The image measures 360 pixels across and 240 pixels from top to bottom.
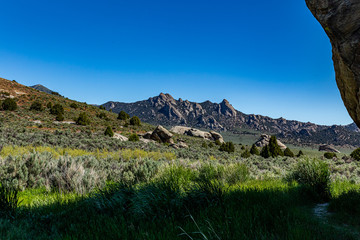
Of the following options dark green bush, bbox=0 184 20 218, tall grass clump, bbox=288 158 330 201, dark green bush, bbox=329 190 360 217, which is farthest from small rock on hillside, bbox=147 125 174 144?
dark green bush, bbox=329 190 360 217

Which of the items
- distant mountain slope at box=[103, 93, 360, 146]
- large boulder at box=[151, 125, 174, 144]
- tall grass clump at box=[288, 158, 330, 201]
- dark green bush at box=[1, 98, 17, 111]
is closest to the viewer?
tall grass clump at box=[288, 158, 330, 201]

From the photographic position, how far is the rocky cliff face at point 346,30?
2.75 meters

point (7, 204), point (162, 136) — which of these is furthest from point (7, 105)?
point (7, 204)

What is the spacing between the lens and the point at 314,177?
522cm

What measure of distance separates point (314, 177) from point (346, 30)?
3.93 metres

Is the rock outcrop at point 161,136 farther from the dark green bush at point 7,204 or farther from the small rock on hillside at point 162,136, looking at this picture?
the dark green bush at point 7,204

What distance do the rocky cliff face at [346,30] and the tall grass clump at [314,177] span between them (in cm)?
232

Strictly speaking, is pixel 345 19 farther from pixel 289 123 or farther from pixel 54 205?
pixel 289 123

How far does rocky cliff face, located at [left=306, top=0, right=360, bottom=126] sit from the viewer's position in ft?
9.02

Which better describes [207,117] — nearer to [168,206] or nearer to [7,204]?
[168,206]

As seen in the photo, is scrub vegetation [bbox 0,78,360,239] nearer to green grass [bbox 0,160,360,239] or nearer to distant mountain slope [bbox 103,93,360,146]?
green grass [bbox 0,160,360,239]

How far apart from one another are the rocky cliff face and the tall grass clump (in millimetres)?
2324

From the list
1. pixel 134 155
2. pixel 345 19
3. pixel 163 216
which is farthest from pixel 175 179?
pixel 134 155

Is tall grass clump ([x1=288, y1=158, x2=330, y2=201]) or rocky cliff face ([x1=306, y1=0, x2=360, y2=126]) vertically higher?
rocky cliff face ([x1=306, y1=0, x2=360, y2=126])
